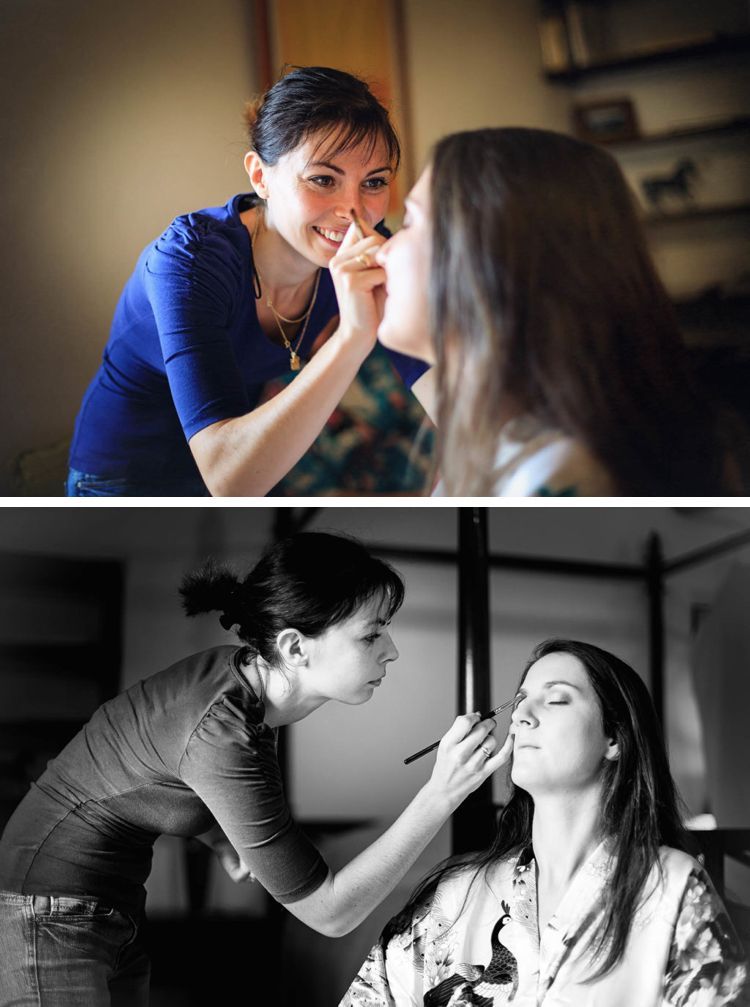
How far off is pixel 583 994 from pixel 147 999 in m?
0.65

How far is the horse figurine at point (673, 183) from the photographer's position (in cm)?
163

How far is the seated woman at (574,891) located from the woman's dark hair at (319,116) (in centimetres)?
86

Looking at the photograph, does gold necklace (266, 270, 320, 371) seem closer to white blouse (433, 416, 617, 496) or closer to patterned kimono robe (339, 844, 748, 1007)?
white blouse (433, 416, 617, 496)

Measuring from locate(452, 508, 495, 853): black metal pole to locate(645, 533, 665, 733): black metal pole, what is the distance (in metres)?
0.25

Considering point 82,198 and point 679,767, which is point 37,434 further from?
point 679,767

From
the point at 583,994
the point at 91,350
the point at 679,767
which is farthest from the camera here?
the point at 91,350

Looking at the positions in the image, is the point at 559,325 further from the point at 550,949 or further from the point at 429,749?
the point at 550,949

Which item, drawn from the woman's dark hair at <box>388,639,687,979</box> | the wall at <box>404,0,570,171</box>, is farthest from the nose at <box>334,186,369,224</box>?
the woman's dark hair at <box>388,639,687,979</box>

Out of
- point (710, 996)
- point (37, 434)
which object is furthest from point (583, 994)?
point (37, 434)

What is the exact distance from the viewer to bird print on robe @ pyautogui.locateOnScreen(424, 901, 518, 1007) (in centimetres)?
149

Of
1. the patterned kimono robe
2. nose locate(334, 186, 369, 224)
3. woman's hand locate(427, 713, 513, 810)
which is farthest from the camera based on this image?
nose locate(334, 186, 369, 224)

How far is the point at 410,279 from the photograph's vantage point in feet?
5.32

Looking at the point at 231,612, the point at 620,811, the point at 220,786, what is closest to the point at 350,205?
the point at 231,612

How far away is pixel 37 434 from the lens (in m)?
1.70
